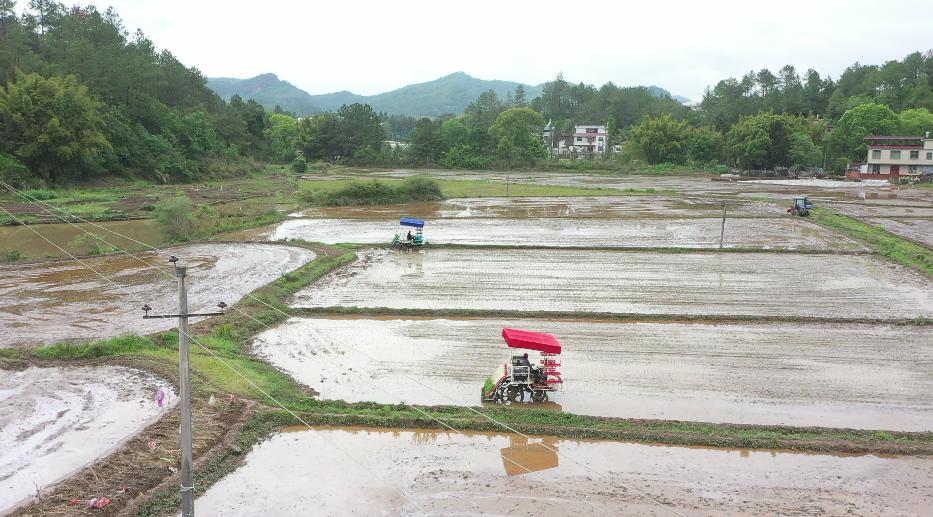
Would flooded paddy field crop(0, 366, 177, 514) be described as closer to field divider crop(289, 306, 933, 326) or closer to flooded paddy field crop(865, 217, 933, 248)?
field divider crop(289, 306, 933, 326)

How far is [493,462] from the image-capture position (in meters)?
10.5

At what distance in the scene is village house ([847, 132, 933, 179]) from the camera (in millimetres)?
62562

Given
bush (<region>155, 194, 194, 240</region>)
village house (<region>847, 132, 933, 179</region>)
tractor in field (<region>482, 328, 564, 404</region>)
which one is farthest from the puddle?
village house (<region>847, 132, 933, 179</region>)

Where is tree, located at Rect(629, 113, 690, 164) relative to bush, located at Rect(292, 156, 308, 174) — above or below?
above

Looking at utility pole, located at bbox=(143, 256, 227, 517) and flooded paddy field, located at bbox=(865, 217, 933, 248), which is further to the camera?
flooded paddy field, located at bbox=(865, 217, 933, 248)

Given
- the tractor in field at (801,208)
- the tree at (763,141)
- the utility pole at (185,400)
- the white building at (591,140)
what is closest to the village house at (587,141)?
the white building at (591,140)

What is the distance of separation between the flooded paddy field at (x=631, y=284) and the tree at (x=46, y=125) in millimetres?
29570

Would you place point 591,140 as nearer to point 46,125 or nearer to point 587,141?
point 587,141

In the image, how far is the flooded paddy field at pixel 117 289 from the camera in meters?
17.3

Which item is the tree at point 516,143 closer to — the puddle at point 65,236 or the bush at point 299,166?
the bush at point 299,166

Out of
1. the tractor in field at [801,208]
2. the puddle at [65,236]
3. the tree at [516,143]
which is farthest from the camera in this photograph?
the tree at [516,143]

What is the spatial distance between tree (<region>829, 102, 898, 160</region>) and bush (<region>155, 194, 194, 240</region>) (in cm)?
6916

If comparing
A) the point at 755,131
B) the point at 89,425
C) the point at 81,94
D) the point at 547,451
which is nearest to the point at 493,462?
the point at 547,451

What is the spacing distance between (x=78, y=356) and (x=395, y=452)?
8945mm
